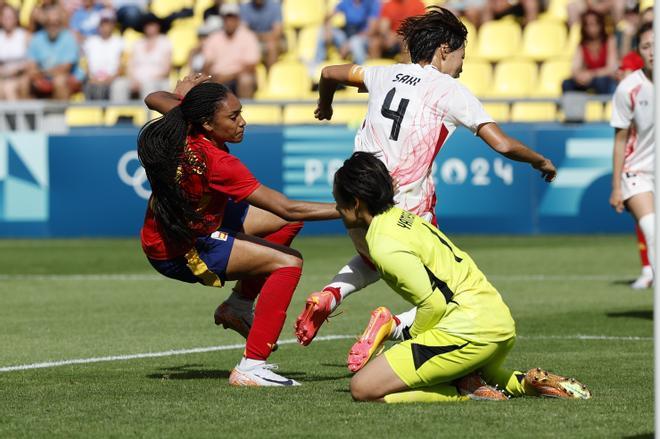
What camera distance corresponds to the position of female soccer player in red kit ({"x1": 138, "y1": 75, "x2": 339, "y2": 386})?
7.42 metres

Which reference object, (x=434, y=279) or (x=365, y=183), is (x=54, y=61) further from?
(x=434, y=279)

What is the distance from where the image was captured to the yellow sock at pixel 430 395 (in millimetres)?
6668

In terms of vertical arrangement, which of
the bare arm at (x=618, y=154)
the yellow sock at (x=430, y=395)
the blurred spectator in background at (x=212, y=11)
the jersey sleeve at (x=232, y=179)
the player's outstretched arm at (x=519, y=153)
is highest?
the blurred spectator in background at (x=212, y=11)

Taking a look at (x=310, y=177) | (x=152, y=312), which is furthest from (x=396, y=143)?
(x=310, y=177)

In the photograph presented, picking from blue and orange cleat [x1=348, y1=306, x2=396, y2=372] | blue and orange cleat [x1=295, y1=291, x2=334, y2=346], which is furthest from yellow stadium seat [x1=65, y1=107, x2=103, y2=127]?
blue and orange cleat [x1=348, y1=306, x2=396, y2=372]

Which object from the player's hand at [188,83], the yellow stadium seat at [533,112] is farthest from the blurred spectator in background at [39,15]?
the player's hand at [188,83]

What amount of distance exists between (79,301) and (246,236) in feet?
16.5

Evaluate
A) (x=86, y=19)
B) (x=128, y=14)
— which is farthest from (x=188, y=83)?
(x=86, y=19)

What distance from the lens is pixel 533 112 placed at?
19.6 metres

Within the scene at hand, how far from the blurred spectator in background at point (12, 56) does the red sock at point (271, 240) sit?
14.0 m

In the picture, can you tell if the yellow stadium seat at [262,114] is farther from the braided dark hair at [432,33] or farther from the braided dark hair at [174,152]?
the braided dark hair at [174,152]

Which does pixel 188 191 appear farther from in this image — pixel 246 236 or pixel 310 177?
pixel 310 177

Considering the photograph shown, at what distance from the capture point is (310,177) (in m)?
18.7

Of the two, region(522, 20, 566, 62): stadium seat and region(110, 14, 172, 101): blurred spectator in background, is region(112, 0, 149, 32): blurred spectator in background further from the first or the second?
region(522, 20, 566, 62): stadium seat
